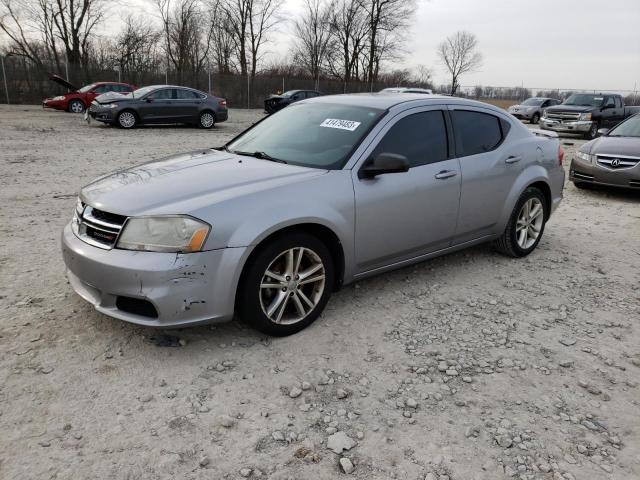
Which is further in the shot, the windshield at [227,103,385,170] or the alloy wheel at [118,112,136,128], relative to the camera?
the alloy wheel at [118,112,136,128]

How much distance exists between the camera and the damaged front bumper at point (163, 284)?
291 cm

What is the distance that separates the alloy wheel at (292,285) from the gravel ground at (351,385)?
188mm

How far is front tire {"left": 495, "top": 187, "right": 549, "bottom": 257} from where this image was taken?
16.6 feet

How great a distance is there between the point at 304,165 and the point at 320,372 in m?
1.52

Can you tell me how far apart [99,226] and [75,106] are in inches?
890

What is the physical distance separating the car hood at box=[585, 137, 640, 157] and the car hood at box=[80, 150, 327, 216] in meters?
6.97

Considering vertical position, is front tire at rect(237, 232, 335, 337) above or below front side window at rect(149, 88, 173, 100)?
below

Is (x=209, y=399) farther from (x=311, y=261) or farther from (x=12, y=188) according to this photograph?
(x=12, y=188)

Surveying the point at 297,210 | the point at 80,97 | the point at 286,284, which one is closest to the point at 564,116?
the point at 297,210

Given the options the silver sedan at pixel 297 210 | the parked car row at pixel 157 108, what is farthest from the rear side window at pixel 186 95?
the silver sedan at pixel 297 210

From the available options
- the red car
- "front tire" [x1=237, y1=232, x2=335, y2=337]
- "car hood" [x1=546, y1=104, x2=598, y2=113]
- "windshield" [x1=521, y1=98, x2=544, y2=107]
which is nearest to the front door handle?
"front tire" [x1=237, y1=232, x2=335, y2=337]

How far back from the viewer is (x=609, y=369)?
323cm

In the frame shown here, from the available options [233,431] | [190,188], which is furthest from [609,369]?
[190,188]

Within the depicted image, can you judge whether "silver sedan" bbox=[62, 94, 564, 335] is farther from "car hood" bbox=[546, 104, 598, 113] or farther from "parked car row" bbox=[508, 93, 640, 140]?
"car hood" bbox=[546, 104, 598, 113]
